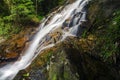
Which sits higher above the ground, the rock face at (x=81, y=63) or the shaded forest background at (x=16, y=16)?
the rock face at (x=81, y=63)

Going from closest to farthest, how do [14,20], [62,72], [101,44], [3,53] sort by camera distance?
[62,72] → [101,44] → [3,53] → [14,20]

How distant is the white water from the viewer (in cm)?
1230

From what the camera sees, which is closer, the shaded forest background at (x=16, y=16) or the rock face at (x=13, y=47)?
the rock face at (x=13, y=47)

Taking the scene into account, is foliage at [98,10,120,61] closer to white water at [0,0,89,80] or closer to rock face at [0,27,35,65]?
white water at [0,0,89,80]

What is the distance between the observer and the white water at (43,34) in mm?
12299

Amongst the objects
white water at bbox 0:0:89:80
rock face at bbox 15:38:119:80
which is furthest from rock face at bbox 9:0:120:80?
white water at bbox 0:0:89:80

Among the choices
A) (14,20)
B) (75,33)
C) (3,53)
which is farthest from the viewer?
(14,20)

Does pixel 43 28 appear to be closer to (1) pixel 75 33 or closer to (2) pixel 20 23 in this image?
(2) pixel 20 23

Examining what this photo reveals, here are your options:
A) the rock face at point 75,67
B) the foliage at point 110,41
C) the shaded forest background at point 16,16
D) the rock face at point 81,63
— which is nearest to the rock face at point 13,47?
the shaded forest background at point 16,16

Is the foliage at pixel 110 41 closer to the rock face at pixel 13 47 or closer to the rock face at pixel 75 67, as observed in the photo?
the rock face at pixel 75 67

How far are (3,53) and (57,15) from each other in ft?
15.7

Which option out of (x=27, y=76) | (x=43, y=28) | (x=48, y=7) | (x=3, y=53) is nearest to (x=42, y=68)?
(x=27, y=76)

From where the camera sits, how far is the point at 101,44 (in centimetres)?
913

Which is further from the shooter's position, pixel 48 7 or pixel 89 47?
pixel 48 7
